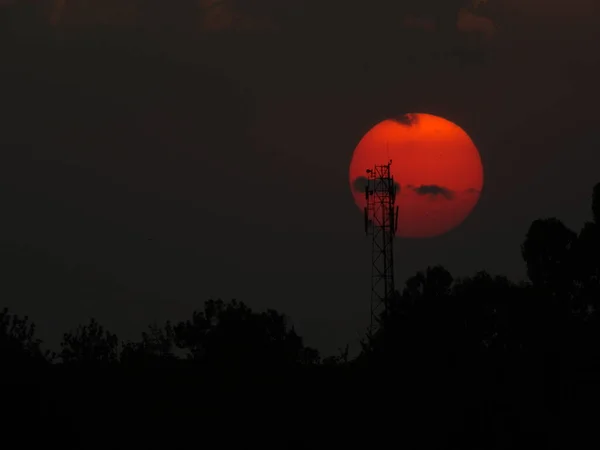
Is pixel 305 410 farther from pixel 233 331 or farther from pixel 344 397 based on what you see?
pixel 233 331

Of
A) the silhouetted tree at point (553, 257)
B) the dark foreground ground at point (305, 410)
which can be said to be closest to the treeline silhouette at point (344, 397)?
the dark foreground ground at point (305, 410)

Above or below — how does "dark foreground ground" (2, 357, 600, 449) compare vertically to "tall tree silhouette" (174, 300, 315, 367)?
below

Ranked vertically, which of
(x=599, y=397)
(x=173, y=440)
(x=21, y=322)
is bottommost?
(x=173, y=440)

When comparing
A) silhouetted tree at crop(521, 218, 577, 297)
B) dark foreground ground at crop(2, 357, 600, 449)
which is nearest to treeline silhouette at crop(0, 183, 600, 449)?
dark foreground ground at crop(2, 357, 600, 449)

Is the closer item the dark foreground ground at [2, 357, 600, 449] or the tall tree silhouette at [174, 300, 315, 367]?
the dark foreground ground at [2, 357, 600, 449]

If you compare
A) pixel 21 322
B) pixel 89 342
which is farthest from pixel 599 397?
pixel 89 342

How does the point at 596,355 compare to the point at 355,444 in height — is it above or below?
above

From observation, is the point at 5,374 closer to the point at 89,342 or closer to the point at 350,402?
the point at 350,402

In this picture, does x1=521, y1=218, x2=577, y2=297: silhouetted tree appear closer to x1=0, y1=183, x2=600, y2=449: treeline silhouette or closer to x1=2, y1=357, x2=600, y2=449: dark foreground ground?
x1=0, y1=183, x2=600, y2=449: treeline silhouette

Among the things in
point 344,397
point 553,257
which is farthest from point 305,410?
point 553,257

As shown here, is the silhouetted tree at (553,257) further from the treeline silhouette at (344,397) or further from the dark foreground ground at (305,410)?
the dark foreground ground at (305,410)

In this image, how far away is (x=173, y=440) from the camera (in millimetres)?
51031

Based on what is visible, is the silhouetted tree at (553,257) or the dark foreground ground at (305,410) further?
the silhouetted tree at (553,257)

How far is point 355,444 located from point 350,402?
2.63 metres
